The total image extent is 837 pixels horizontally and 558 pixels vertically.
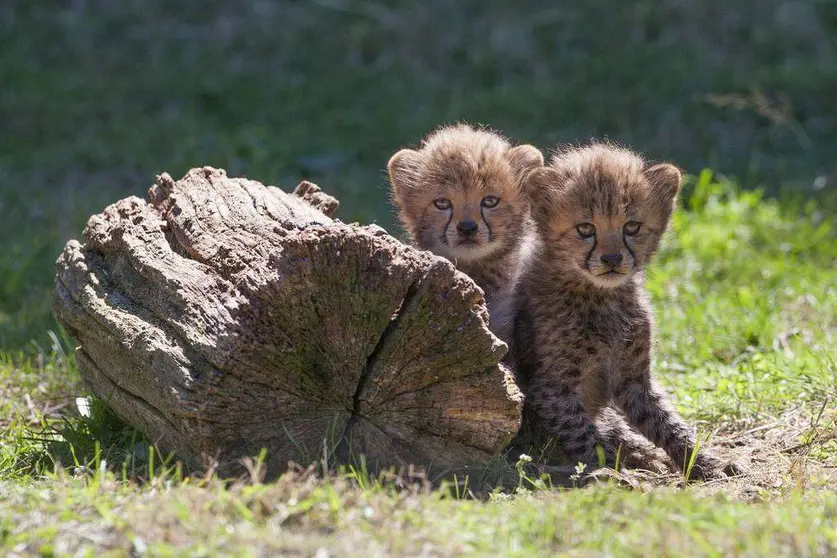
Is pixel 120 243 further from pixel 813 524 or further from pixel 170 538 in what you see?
pixel 813 524

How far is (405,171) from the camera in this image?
17.4ft

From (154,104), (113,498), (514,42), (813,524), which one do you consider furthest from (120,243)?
(514,42)

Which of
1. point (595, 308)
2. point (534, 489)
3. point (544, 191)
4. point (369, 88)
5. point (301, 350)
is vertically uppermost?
point (369, 88)

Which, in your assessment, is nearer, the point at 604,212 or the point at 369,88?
the point at 604,212

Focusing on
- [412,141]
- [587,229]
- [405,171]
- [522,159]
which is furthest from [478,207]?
[412,141]

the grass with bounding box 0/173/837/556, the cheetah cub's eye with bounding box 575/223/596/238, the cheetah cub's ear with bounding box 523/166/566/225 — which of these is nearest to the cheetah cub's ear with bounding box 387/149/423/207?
the cheetah cub's ear with bounding box 523/166/566/225

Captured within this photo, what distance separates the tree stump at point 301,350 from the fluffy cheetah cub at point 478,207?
0.90m

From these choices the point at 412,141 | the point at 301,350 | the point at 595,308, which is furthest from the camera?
the point at 412,141

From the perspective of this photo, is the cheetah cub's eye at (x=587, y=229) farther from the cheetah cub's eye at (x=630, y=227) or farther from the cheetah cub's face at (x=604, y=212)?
the cheetah cub's eye at (x=630, y=227)

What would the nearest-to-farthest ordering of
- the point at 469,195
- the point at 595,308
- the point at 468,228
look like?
the point at 595,308 < the point at 468,228 < the point at 469,195

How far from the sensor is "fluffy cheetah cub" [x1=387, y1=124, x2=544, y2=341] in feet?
16.5

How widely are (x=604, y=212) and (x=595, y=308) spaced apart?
0.41 m

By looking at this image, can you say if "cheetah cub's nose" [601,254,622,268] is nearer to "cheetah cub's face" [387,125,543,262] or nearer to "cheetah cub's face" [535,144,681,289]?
"cheetah cub's face" [535,144,681,289]

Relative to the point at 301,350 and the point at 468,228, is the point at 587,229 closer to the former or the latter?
the point at 468,228
